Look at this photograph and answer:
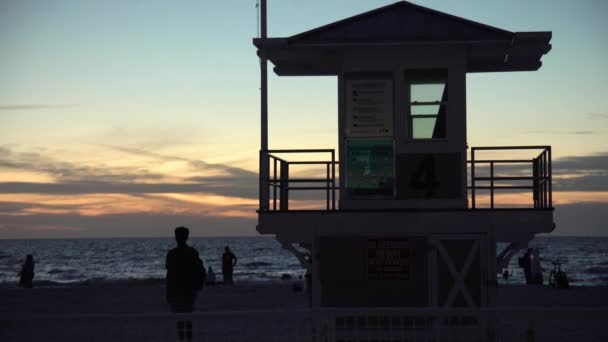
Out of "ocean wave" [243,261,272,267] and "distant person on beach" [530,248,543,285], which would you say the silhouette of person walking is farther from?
"ocean wave" [243,261,272,267]

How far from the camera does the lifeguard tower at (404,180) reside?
16859 millimetres

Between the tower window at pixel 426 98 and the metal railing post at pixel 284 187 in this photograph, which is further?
the metal railing post at pixel 284 187

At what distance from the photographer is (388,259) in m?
17.0

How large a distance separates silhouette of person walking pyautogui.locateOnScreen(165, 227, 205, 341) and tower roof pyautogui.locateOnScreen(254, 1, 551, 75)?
5.36 meters

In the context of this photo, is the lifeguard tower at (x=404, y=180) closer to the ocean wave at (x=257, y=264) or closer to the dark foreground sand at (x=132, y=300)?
the dark foreground sand at (x=132, y=300)

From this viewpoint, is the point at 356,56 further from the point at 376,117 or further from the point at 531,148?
the point at 531,148

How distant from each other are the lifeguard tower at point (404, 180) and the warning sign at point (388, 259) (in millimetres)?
19

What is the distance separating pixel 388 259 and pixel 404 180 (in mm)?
1597

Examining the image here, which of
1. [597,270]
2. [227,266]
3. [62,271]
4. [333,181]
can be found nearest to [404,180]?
[333,181]

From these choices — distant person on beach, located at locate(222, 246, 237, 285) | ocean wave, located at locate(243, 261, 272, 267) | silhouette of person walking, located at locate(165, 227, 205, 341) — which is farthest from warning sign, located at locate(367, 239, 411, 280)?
ocean wave, located at locate(243, 261, 272, 267)

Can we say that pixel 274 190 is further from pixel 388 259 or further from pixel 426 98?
pixel 426 98

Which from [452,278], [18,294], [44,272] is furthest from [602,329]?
[44,272]

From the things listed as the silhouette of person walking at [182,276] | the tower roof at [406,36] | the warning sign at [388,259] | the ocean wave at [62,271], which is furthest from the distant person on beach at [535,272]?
the ocean wave at [62,271]

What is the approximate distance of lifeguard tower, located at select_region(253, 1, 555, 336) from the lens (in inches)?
664
